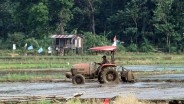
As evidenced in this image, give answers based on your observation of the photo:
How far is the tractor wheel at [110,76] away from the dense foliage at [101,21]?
39890 mm

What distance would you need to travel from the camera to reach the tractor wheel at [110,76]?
2995 cm

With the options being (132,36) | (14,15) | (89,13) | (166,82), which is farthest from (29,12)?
(166,82)

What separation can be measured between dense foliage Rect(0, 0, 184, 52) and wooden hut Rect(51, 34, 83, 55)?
2337 millimetres

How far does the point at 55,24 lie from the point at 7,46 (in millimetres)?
7349

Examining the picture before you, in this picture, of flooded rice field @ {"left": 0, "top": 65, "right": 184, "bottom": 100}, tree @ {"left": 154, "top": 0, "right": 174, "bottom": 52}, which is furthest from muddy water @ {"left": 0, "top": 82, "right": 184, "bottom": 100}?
tree @ {"left": 154, "top": 0, "right": 174, "bottom": 52}

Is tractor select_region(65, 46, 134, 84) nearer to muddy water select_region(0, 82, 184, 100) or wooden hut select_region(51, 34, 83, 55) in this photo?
muddy water select_region(0, 82, 184, 100)

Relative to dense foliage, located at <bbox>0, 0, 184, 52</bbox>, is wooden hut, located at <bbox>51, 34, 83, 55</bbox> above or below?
below

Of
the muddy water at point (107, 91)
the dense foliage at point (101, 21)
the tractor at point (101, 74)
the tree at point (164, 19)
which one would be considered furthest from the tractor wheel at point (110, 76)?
the tree at point (164, 19)

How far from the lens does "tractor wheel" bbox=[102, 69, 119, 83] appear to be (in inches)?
1179

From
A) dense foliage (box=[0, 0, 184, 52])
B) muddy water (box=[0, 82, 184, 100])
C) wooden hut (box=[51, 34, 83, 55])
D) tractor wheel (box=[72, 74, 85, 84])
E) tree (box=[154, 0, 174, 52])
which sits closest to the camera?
muddy water (box=[0, 82, 184, 100])

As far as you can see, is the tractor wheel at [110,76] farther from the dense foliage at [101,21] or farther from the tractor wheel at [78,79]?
the dense foliage at [101,21]

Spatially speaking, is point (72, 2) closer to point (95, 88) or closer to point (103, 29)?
point (103, 29)

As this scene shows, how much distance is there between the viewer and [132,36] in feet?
249

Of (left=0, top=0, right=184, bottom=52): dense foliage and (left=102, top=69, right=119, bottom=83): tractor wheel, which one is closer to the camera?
(left=102, top=69, right=119, bottom=83): tractor wheel
